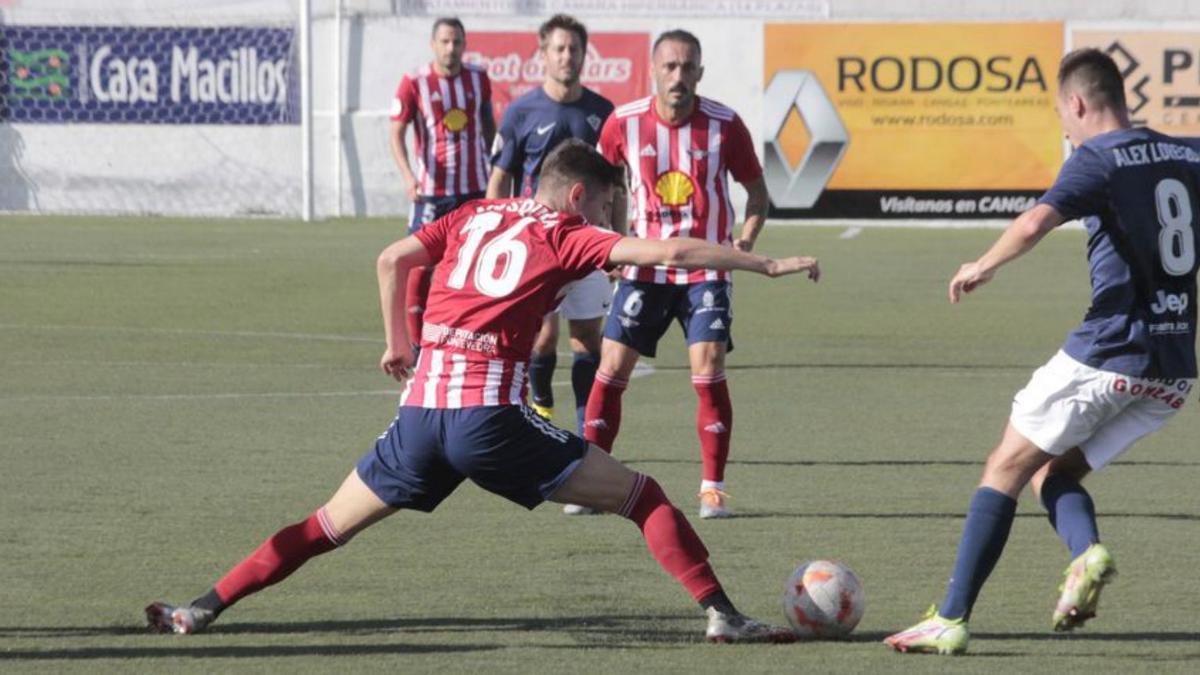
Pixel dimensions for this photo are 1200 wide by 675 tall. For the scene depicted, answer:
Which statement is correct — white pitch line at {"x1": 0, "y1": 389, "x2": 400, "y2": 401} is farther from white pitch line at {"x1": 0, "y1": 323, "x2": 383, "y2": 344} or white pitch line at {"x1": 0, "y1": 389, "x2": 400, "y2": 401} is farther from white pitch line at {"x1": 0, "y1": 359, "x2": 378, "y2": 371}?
white pitch line at {"x1": 0, "y1": 323, "x2": 383, "y2": 344}

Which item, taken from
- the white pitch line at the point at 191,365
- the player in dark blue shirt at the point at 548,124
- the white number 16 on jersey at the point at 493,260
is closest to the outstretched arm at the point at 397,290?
the white number 16 on jersey at the point at 493,260

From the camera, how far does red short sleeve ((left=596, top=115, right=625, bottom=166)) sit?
963 cm

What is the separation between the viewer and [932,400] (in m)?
13.3

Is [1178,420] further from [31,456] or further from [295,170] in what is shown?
[295,170]

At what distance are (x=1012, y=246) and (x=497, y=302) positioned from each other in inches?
60.4

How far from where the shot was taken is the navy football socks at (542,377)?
1161 cm

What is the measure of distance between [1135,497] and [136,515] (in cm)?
441

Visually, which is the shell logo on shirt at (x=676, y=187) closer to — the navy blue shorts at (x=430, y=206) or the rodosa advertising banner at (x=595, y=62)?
the navy blue shorts at (x=430, y=206)

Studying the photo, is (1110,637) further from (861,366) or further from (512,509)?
(861,366)

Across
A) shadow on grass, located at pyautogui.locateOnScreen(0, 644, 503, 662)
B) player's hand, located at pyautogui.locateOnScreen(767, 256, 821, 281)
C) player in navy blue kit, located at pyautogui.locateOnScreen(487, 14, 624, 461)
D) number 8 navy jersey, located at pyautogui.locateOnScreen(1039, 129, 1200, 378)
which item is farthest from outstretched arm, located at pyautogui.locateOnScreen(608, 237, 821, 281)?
player in navy blue kit, located at pyautogui.locateOnScreen(487, 14, 624, 461)

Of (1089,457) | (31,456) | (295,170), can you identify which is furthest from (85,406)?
(295,170)

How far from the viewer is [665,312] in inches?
375

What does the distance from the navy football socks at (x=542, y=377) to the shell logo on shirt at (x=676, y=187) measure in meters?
2.21

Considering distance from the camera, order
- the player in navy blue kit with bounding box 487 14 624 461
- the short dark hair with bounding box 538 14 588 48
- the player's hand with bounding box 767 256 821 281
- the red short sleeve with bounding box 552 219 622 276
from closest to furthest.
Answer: the player's hand with bounding box 767 256 821 281 → the red short sleeve with bounding box 552 219 622 276 → the short dark hair with bounding box 538 14 588 48 → the player in navy blue kit with bounding box 487 14 624 461
